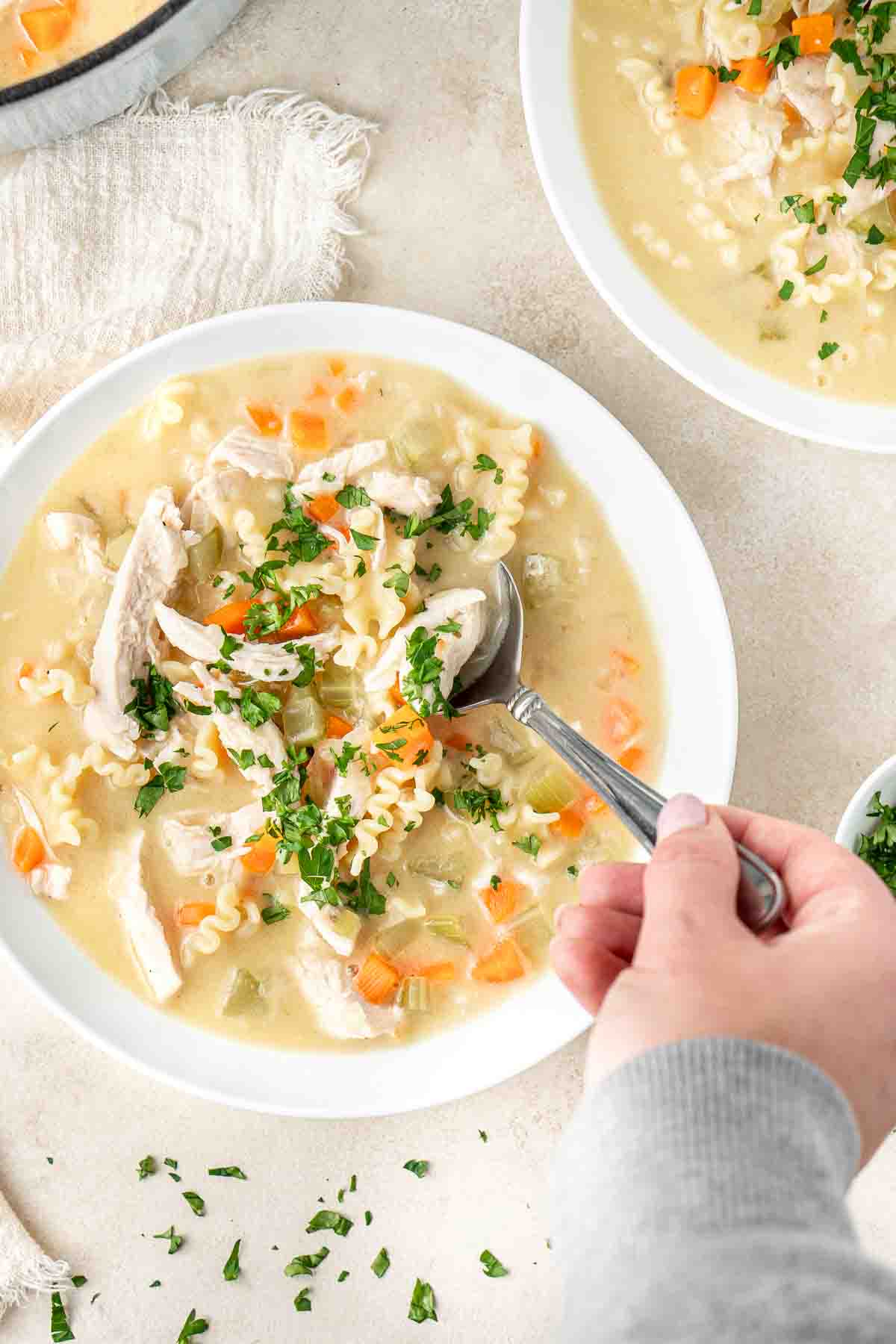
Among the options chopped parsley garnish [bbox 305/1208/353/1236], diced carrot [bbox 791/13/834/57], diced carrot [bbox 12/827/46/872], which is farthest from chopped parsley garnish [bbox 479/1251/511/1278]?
diced carrot [bbox 791/13/834/57]

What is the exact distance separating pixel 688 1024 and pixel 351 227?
8.58 feet

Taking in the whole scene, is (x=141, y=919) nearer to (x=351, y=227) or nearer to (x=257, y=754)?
(x=257, y=754)

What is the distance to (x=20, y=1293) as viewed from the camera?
3768mm

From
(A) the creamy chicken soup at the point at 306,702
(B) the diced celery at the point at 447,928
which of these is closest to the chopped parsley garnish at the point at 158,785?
(A) the creamy chicken soup at the point at 306,702

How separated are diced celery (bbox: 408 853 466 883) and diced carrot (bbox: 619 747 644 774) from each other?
0.54 m

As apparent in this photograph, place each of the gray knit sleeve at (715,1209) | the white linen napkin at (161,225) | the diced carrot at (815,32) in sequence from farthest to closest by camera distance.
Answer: the white linen napkin at (161,225) → the diced carrot at (815,32) → the gray knit sleeve at (715,1209)

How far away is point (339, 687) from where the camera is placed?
351 cm

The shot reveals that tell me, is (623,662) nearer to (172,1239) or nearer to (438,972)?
(438,972)

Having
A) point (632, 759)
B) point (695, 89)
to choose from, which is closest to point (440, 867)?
point (632, 759)

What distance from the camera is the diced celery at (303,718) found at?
348 centimetres

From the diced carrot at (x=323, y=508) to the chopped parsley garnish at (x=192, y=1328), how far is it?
242 cm

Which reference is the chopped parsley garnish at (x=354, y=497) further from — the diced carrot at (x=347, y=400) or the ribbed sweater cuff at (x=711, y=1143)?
the ribbed sweater cuff at (x=711, y=1143)

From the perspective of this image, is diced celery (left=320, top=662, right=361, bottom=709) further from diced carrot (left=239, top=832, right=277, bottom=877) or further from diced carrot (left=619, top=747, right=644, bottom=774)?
diced carrot (left=619, top=747, right=644, bottom=774)

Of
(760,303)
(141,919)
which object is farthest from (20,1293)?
(760,303)
